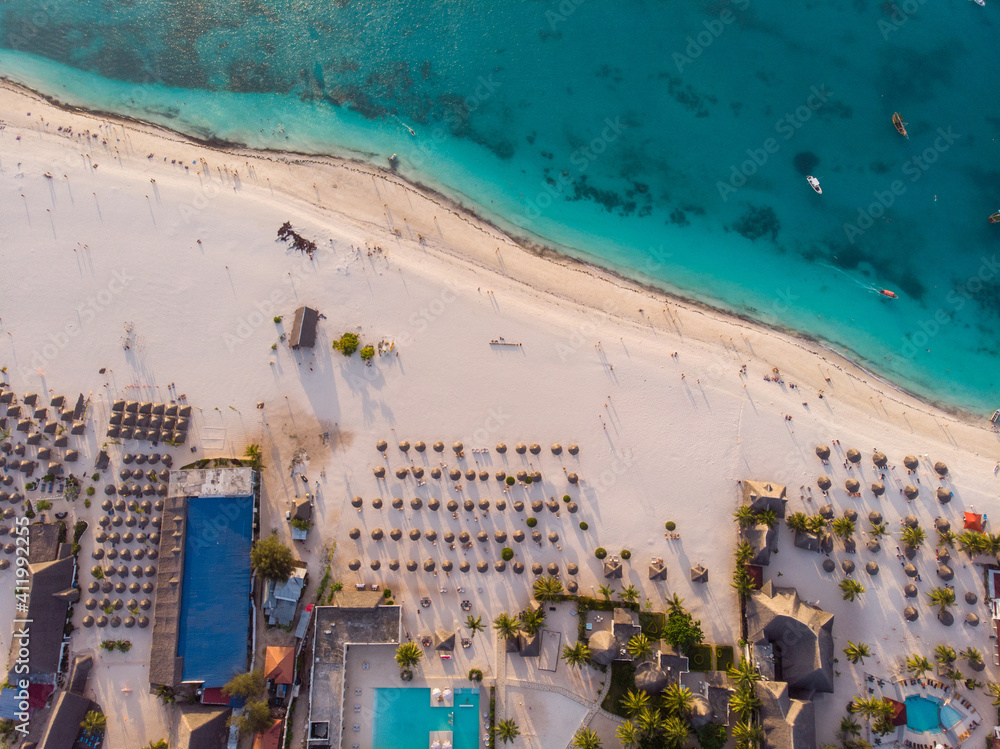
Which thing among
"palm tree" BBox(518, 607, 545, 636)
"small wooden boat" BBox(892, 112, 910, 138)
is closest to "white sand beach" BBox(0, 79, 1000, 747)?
"palm tree" BBox(518, 607, 545, 636)

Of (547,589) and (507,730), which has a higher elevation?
(547,589)

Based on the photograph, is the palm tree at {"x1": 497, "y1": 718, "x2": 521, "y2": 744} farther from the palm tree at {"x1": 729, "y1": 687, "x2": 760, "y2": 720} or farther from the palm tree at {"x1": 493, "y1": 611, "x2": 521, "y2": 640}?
the palm tree at {"x1": 729, "y1": 687, "x2": 760, "y2": 720}

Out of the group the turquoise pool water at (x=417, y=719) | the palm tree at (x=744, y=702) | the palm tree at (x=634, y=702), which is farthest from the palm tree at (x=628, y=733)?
the turquoise pool water at (x=417, y=719)

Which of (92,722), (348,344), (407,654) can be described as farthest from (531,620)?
(92,722)

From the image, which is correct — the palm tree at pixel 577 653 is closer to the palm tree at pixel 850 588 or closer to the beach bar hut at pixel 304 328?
the palm tree at pixel 850 588

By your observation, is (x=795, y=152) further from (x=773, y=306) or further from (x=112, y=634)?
(x=112, y=634)

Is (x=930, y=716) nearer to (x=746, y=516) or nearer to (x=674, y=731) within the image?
(x=746, y=516)
